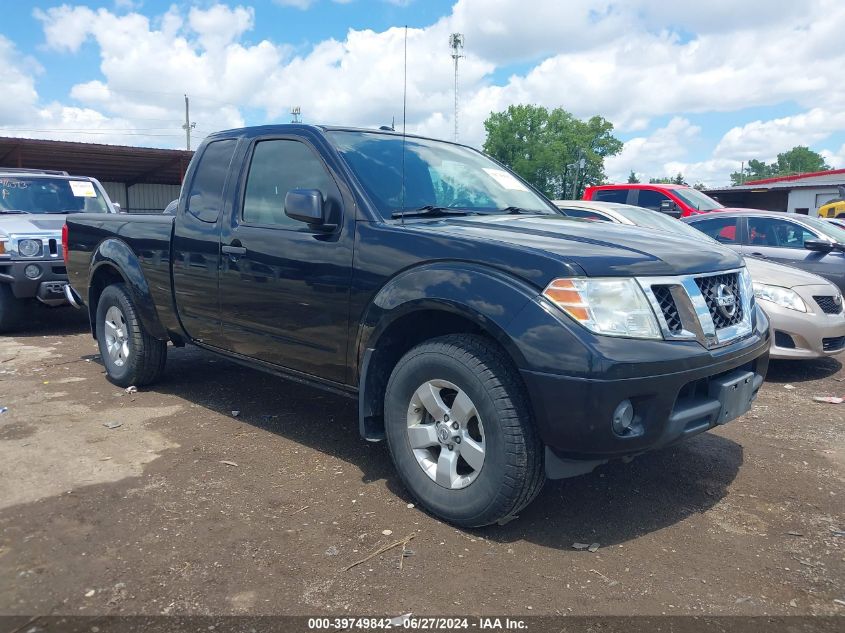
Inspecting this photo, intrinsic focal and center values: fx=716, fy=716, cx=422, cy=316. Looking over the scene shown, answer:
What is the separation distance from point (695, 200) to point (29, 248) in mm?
9365

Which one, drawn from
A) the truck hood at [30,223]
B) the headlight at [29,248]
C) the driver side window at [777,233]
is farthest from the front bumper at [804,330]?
the truck hood at [30,223]

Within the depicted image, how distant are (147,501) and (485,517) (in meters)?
1.71

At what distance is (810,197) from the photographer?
34000 millimetres

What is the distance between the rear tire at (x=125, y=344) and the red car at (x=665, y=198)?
7432 mm

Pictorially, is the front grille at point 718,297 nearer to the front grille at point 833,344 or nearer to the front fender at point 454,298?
the front fender at point 454,298

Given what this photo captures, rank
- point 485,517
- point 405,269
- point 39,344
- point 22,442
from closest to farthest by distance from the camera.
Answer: point 485,517 < point 405,269 < point 22,442 < point 39,344

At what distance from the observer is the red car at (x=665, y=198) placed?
36.0ft

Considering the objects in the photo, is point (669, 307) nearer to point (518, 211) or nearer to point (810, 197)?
point (518, 211)

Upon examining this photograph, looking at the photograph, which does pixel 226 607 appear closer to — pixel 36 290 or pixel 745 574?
pixel 745 574

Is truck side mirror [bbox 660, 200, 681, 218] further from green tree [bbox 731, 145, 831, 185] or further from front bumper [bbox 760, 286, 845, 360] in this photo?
green tree [bbox 731, 145, 831, 185]

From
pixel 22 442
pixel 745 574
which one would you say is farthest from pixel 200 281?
pixel 745 574

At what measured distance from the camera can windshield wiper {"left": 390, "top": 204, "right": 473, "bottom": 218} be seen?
3.76 metres

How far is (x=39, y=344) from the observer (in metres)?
7.70

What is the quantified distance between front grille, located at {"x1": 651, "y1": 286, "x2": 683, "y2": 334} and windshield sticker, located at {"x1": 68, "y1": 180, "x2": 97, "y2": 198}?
8.57 m
